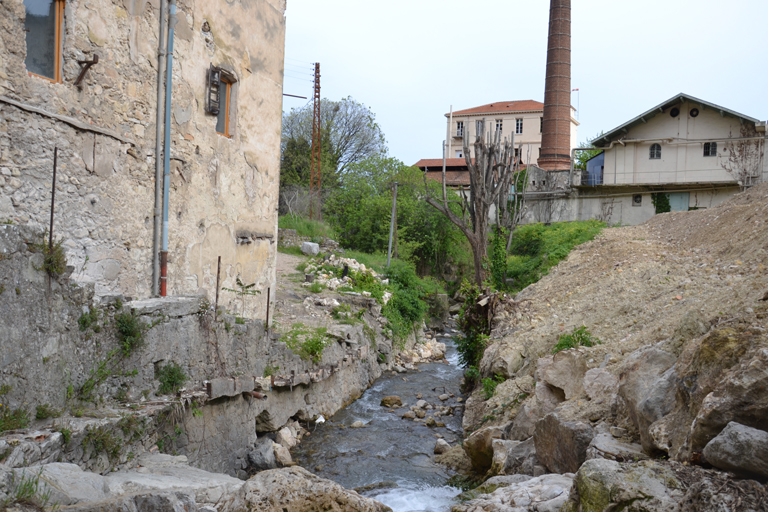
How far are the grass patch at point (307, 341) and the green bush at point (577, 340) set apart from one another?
4509 mm

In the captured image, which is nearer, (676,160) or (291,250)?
(291,250)

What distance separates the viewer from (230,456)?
7508 mm

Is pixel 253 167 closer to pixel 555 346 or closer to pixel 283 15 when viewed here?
pixel 283 15

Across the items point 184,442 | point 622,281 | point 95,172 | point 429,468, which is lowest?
point 429,468

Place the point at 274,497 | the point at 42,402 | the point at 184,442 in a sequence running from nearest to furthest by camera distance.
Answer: the point at 274,497 → the point at 42,402 → the point at 184,442

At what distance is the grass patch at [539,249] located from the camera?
54.8 ft

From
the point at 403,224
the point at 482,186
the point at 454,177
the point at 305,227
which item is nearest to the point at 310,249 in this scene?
the point at 305,227

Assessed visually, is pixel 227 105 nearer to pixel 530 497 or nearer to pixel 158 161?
pixel 158 161

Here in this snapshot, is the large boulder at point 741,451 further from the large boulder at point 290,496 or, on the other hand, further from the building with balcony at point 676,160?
the building with balcony at point 676,160

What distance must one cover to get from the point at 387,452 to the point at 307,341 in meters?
2.83

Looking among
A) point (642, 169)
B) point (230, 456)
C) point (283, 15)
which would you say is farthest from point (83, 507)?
point (642, 169)

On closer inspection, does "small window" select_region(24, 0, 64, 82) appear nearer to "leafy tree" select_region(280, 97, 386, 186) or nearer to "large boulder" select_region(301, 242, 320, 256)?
"large boulder" select_region(301, 242, 320, 256)

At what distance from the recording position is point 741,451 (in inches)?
125

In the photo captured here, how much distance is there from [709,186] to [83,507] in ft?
95.4
